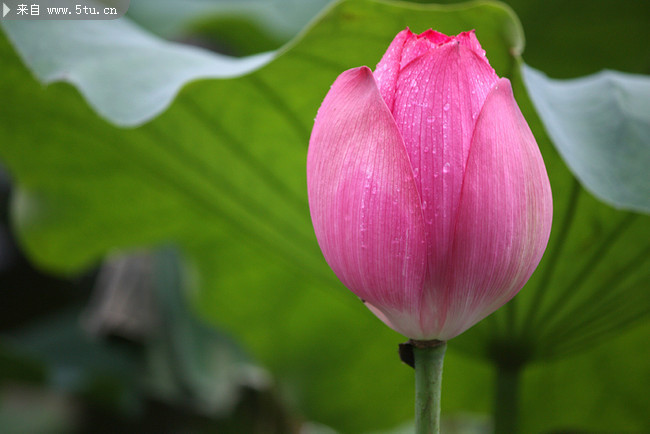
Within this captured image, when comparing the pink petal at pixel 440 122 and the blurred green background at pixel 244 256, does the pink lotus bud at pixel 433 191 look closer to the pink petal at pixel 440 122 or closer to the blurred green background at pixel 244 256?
the pink petal at pixel 440 122

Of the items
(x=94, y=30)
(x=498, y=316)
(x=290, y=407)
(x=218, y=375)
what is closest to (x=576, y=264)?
(x=498, y=316)

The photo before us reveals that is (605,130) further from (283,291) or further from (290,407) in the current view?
(290,407)

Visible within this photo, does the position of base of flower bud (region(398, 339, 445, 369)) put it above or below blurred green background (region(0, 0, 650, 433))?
below

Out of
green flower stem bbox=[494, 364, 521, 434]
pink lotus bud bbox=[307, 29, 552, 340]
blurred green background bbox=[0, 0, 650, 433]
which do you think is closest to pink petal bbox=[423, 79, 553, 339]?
pink lotus bud bbox=[307, 29, 552, 340]

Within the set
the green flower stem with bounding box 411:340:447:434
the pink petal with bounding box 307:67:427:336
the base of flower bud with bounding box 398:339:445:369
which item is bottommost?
the green flower stem with bounding box 411:340:447:434

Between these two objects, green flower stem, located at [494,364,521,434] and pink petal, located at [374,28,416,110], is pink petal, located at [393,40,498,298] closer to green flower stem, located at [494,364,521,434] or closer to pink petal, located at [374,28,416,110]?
pink petal, located at [374,28,416,110]

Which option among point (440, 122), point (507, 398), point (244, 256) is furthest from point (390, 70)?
point (244, 256)

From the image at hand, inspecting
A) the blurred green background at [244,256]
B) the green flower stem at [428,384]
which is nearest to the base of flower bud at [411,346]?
the green flower stem at [428,384]
